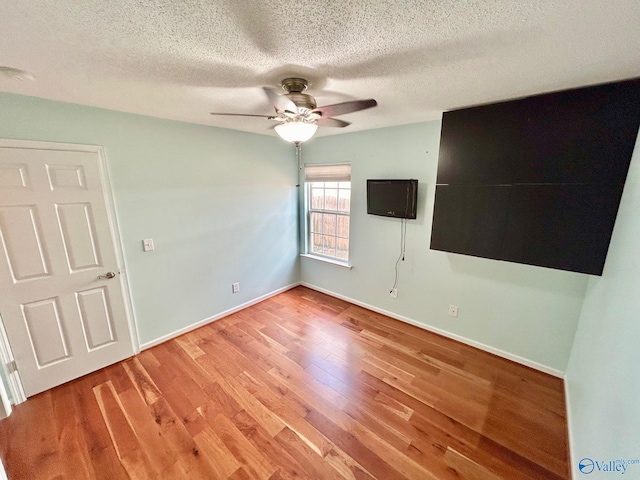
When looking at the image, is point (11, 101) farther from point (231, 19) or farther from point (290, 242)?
point (290, 242)

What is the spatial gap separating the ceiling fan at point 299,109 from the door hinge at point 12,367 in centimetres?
250

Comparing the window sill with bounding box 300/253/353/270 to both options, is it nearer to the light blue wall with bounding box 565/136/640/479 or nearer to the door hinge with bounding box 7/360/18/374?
the light blue wall with bounding box 565/136/640/479

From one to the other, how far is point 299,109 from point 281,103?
12 cm

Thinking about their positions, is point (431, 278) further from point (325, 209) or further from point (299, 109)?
point (299, 109)

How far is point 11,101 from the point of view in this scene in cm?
176

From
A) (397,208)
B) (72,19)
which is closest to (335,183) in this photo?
(397,208)

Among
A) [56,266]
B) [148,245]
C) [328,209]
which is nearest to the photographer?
[56,266]

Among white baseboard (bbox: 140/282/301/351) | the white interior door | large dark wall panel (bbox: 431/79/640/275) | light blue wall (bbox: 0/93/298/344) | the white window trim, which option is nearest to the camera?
large dark wall panel (bbox: 431/79/640/275)

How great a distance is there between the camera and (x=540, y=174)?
6.34 feet

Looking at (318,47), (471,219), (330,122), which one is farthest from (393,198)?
(318,47)

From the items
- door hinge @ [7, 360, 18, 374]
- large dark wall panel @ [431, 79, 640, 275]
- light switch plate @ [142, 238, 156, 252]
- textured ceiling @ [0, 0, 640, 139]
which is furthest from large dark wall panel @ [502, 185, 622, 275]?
door hinge @ [7, 360, 18, 374]

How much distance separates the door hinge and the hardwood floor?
0.95ft

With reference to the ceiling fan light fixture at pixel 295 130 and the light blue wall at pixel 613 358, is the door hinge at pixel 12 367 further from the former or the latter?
the light blue wall at pixel 613 358

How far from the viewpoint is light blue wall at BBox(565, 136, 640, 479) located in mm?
1046
